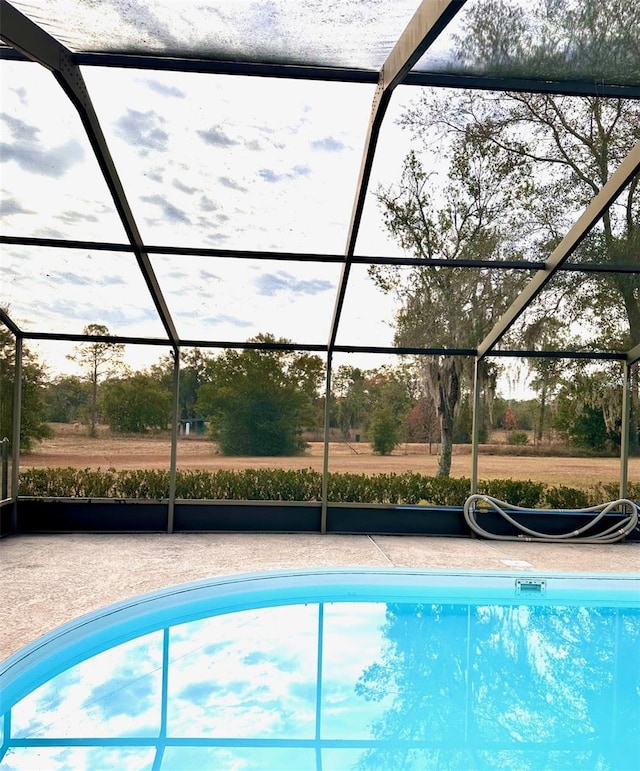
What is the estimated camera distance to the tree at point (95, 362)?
810cm

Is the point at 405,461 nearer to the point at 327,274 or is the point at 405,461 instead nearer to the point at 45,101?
the point at 327,274

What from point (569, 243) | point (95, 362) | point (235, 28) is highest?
point (235, 28)

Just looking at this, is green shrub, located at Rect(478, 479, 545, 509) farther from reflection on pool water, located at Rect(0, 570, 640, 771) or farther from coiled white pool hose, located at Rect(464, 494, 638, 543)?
reflection on pool water, located at Rect(0, 570, 640, 771)

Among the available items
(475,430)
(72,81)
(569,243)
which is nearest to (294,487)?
(475,430)

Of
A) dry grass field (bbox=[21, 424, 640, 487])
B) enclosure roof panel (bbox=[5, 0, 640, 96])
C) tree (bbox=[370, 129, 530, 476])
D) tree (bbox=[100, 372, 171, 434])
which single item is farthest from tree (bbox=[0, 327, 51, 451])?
tree (bbox=[370, 129, 530, 476])

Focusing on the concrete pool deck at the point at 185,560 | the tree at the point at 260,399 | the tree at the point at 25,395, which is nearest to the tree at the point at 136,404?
the tree at the point at 260,399

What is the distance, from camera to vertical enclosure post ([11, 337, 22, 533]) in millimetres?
7523

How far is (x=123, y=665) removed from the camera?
4277 millimetres

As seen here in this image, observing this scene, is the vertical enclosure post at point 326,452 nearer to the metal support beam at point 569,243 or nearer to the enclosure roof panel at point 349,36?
the metal support beam at point 569,243

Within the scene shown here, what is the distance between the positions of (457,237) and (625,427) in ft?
12.2

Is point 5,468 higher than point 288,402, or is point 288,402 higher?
Result: point 288,402

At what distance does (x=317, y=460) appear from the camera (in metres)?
8.71

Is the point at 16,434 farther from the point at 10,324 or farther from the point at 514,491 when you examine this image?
the point at 514,491

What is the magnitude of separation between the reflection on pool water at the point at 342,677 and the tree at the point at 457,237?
296 centimetres
